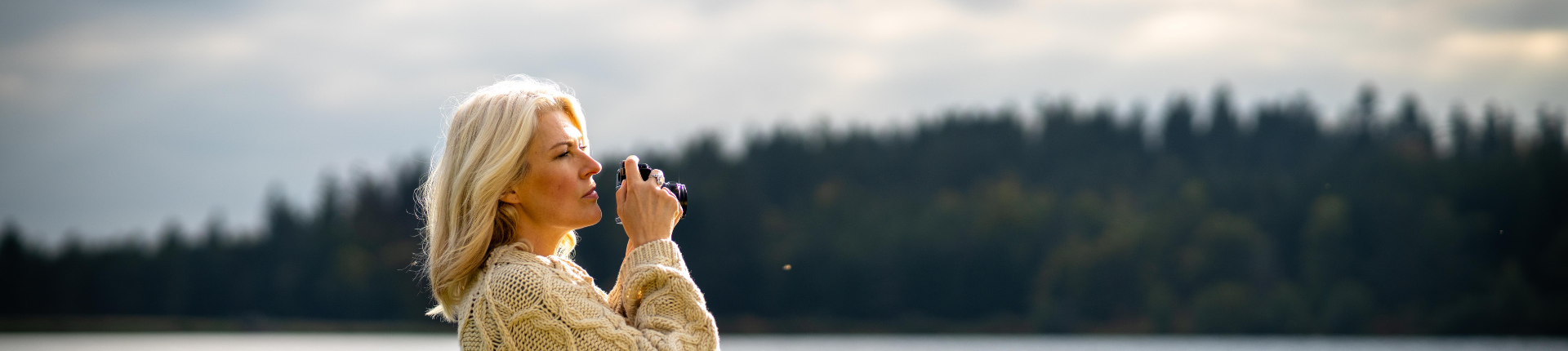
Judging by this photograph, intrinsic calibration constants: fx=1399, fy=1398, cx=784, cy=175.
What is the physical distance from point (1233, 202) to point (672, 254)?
9168 centimetres

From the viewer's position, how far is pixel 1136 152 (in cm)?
10231

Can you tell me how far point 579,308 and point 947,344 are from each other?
224ft

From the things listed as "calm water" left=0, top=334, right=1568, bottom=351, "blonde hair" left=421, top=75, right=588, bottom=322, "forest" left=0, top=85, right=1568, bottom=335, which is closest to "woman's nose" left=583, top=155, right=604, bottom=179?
"blonde hair" left=421, top=75, right=588, bottom=322

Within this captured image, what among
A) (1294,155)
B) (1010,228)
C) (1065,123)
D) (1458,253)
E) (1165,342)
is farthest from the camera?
(1065,123)

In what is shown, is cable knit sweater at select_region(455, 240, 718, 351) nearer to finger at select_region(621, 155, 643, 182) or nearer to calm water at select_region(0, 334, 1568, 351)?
finger at select_region(621, 155, 643, 182)

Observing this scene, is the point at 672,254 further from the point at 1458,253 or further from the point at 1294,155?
the point at 1294,155

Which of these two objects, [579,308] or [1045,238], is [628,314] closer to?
[579,308]

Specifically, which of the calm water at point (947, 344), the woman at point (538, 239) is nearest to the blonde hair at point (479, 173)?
the woman at point (538, 239)

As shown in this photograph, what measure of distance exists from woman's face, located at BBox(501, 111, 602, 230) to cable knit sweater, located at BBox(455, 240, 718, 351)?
0.36 ft

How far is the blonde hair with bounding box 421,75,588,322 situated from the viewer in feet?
11.3

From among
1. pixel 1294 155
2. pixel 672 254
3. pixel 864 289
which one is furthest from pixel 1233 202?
pixel 672 254

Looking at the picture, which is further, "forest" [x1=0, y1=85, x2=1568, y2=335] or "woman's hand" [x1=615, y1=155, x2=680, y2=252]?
"forest" [x1=0, y1=85, x2=1568, y2=335]

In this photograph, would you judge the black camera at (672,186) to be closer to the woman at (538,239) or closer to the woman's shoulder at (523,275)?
the woman at (538,239)

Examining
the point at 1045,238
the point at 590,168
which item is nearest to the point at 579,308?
the point at 590,168
